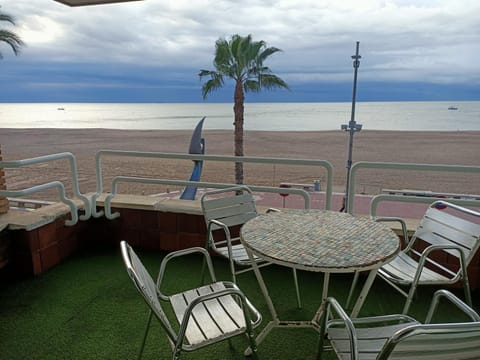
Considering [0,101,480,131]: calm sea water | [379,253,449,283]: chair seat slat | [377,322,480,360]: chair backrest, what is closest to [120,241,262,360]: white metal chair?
[377,322,480,360]: chair backrest


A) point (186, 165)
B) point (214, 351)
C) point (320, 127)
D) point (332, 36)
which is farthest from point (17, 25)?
point (320, 127)

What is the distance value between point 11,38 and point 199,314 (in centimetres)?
785

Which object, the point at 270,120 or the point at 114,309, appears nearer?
the point at 114,309

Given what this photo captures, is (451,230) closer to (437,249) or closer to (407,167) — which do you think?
(437,249)

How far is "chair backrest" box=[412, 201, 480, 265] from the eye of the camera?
1830 mm

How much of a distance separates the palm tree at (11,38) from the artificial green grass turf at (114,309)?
6042 millimetres

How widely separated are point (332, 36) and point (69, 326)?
18647 millimetres

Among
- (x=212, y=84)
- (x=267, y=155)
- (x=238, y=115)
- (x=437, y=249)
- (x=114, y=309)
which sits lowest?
(x=267, y=155)

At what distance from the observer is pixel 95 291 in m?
2.52

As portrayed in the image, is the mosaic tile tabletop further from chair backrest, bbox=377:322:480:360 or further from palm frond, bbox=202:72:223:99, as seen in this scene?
palm frond, bbox=202:72:223:99

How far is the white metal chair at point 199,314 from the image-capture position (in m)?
1.23

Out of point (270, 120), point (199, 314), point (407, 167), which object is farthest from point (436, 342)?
point (270, 120)

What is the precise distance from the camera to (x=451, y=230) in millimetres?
1982

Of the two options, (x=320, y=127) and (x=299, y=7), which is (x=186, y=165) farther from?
(x=320, y=127)
